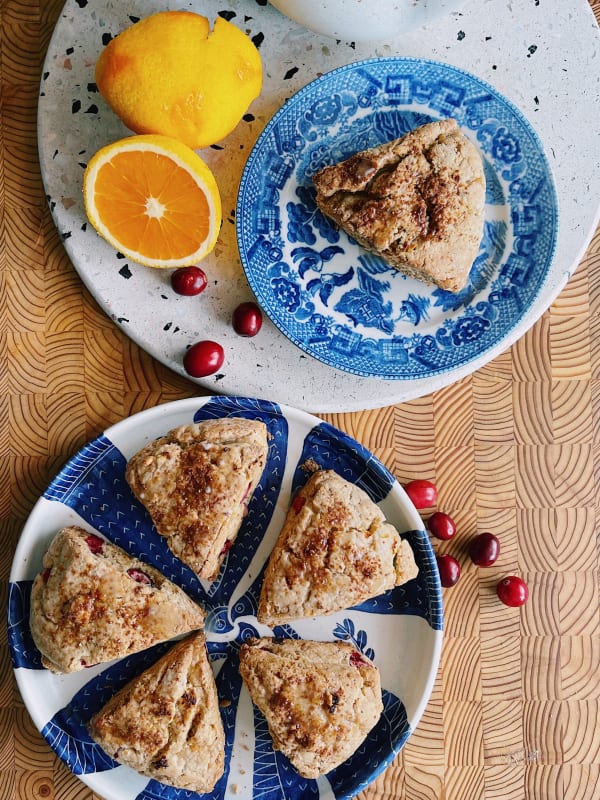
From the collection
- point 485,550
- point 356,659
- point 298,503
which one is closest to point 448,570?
point 485,550

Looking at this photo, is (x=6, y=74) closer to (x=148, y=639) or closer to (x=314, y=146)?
(x=314, y=146)

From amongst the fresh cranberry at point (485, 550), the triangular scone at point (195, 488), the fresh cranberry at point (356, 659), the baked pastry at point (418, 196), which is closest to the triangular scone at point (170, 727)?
the triangular scone at point (195, 488)

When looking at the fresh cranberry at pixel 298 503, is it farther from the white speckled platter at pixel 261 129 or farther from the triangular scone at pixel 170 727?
the triangular scone at pixel 170 727

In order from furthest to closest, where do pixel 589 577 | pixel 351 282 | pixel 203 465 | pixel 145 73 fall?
pixel 589 577 → pixel 351 282 → pixel 203 465 → pixel 145 73

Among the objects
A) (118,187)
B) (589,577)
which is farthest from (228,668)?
(118,187)

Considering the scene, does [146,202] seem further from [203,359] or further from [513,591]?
[513,591]

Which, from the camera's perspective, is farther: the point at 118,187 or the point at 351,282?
the point at 351,282
